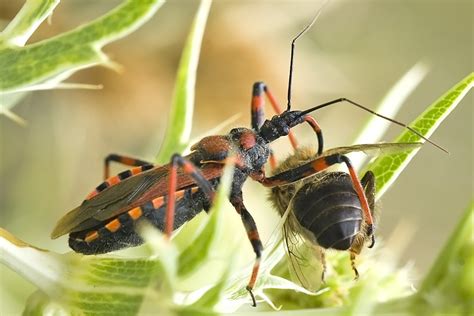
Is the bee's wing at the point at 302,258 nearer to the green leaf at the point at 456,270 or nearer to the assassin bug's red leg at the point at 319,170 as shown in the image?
the assassin bug's red leg at the point at 319,170

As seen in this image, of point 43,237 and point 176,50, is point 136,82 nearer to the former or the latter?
point 176,50

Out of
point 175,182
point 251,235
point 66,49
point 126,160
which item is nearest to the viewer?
point 66,49

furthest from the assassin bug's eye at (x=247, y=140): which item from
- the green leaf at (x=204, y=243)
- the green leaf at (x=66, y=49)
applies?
the green leaf at (x=204, y=243)

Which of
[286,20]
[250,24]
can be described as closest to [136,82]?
[250,24]

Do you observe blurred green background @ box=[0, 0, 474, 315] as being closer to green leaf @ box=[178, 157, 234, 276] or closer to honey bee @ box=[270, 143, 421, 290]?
honey bee @ box=[270, 143, 421, 290]

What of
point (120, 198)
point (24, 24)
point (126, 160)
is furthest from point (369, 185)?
point (24, 24)

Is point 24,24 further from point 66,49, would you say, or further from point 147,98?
point 147,98

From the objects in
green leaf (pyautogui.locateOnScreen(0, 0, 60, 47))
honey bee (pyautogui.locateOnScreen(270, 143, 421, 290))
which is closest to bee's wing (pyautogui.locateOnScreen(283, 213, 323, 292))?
honey bee (pyautogui.locateOnScreen(270, 143, 421, 290))
